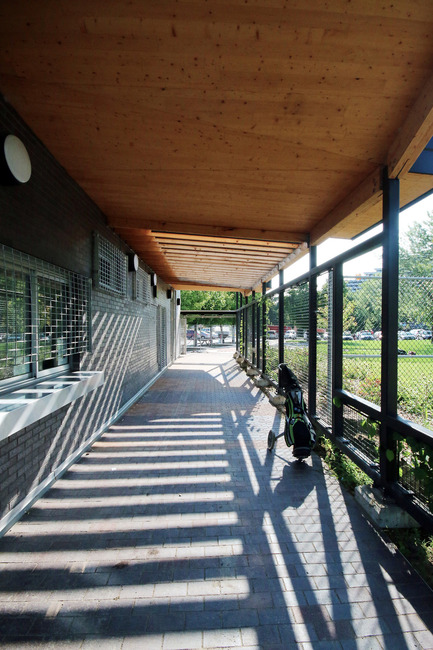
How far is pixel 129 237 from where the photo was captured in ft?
20.6

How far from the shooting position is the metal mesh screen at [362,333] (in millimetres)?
3344

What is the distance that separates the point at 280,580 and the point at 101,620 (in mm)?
1101

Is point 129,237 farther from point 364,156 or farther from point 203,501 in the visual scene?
point 203,501

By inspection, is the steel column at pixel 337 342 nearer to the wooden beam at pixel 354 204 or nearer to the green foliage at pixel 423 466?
the wooden beam at pixel 354 204

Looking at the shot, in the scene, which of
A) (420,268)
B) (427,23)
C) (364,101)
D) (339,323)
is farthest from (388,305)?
(427,23)

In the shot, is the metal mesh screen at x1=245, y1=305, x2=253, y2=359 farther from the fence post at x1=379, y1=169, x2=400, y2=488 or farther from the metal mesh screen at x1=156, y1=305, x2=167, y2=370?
the fence post at x1=379, y1=169, x2=400, y2=488

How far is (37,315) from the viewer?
3045mm

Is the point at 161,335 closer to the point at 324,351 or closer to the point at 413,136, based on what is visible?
the point at 324,351

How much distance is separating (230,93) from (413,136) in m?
1.36

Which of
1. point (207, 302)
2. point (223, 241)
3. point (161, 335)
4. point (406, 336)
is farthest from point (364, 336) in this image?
point (207, 302)

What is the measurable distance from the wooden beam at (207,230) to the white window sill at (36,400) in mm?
2651

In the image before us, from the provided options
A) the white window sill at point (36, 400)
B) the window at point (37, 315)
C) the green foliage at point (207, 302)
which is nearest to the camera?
the white window sill at point (36, 400)

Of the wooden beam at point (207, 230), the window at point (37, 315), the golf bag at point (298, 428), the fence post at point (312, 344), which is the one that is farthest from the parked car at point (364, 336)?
the window at point (37, 315)

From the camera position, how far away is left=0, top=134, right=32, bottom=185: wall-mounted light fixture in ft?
7.85
